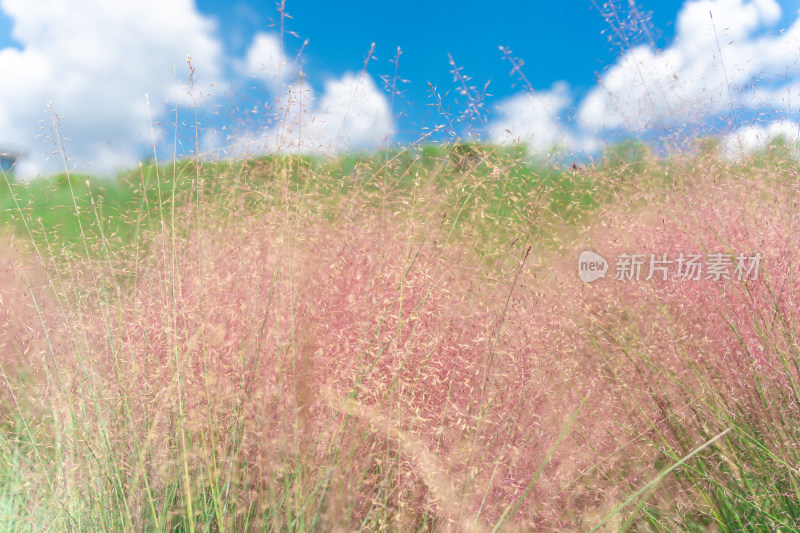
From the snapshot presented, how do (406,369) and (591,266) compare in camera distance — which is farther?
(591,266)

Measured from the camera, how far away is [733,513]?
1.83 metres

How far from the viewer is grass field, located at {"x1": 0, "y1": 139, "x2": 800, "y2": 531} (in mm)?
1567

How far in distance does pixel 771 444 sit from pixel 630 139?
155 cm

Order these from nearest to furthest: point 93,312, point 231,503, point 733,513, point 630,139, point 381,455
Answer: point 231,503 < point 381,455 < point 733,513 < point 93,312 < point 630,139

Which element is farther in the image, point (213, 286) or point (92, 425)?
point (213, 286)

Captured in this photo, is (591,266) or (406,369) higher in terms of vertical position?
(591,266)

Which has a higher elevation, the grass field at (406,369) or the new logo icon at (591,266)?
the new logo icon at (591,266)

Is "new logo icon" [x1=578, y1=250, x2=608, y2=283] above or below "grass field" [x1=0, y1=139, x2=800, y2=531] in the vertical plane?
above

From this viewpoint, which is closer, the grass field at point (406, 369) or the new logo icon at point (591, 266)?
the grass field at point (406, 369)

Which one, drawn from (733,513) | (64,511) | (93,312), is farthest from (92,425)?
(733,513)

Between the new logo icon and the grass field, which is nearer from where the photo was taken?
the grass field

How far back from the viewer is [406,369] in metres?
1.72

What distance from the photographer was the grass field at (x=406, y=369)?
Result: 1.57 metres

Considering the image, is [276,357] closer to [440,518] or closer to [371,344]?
[371,344]
